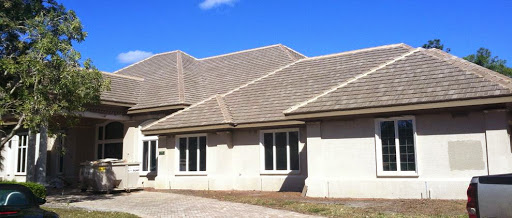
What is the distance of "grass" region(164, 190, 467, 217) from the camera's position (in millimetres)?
11750

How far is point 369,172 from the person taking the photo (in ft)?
50.0

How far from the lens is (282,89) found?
20062 mm

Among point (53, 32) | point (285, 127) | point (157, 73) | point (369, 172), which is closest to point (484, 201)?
point (369, 172)

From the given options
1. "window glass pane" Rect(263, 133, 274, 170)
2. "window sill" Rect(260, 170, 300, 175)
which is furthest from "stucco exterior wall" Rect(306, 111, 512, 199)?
"window glass pane" Rect(263, 133, 274, 170)

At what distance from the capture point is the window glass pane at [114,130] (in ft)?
78.8

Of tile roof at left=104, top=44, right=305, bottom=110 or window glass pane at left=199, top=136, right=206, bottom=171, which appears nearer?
window glass pane at left=199, top=136, right=206, bottom=171

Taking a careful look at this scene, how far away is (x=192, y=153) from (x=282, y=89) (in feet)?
15.8

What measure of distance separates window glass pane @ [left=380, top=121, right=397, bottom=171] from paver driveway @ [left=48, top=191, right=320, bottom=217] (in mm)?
4221

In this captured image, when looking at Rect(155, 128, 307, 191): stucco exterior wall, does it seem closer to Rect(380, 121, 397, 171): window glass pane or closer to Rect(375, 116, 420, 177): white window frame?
Rect(375, 116, 420, 177): white window frame

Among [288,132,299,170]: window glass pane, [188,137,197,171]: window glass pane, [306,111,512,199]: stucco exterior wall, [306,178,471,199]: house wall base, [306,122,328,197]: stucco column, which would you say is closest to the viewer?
[306,111,512,199]: stucco exterior wall

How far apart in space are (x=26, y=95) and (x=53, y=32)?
2.60 meters

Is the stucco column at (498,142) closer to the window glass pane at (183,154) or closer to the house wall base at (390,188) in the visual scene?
the house wall base at (390,188)

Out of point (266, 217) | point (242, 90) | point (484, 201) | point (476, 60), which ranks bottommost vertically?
point (266, 217)

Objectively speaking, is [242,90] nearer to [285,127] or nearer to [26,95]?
[285,127]
